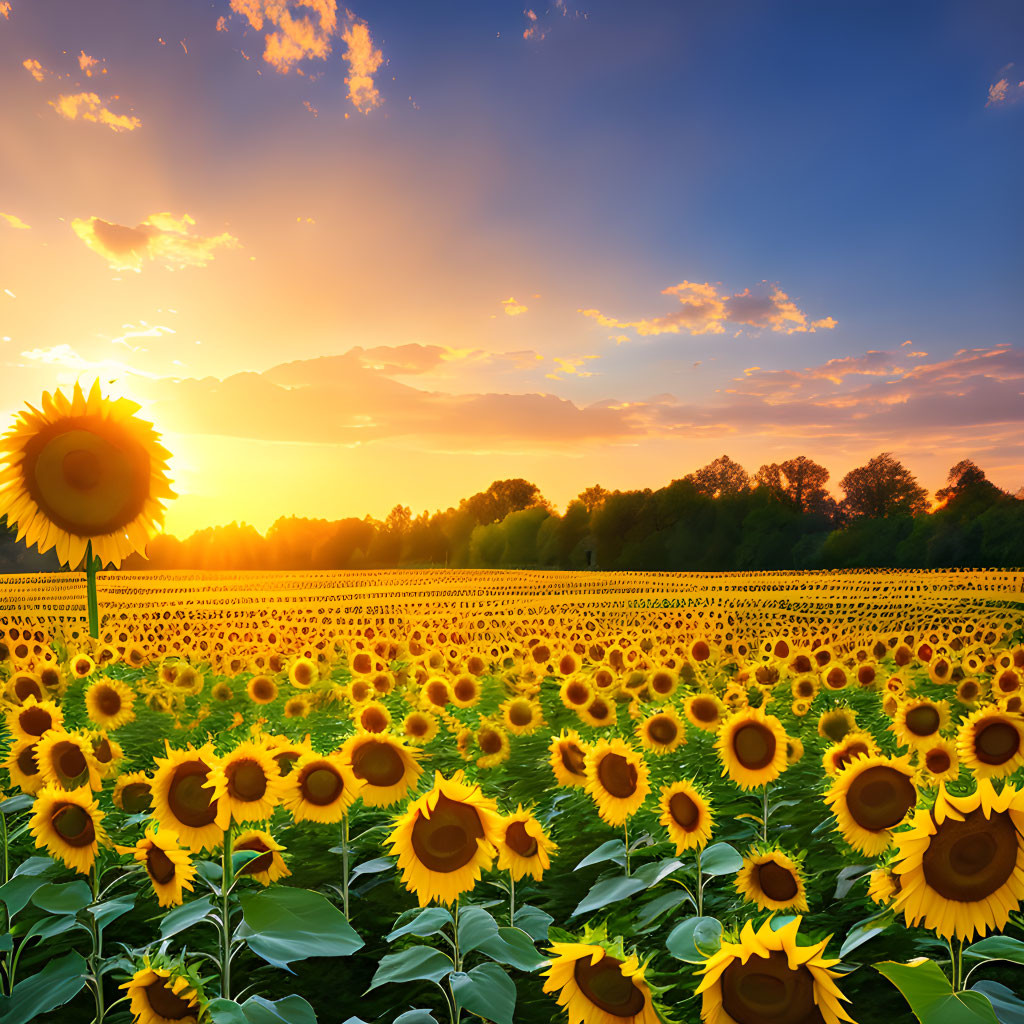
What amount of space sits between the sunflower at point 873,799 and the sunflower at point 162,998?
2.69 m

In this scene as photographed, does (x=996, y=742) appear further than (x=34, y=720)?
No

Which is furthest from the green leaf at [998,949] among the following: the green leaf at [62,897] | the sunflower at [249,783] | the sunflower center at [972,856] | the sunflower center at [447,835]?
the green leaf at [62,897]

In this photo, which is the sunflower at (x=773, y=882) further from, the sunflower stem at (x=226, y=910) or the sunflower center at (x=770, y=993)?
the sunflower stem at (x=226, y=910)

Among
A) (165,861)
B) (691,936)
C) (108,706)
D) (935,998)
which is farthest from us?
(108,706)

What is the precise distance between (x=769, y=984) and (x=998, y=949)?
819 mm

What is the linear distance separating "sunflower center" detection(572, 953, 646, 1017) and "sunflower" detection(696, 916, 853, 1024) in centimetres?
25

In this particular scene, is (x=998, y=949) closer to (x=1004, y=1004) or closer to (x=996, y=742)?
(x=1004, y=1004)

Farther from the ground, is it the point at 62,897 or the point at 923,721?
the point at 923,721

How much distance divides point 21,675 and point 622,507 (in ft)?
212

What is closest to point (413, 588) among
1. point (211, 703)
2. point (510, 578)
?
point (510, 578)

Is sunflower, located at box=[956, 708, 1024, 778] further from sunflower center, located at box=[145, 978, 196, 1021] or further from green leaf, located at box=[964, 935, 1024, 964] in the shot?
sunflower center, located at box=[145, 978, 196, 1021]

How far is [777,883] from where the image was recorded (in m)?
3.49

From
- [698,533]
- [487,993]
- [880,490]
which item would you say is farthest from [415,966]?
[880,490]

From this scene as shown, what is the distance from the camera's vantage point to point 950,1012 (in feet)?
6.63
